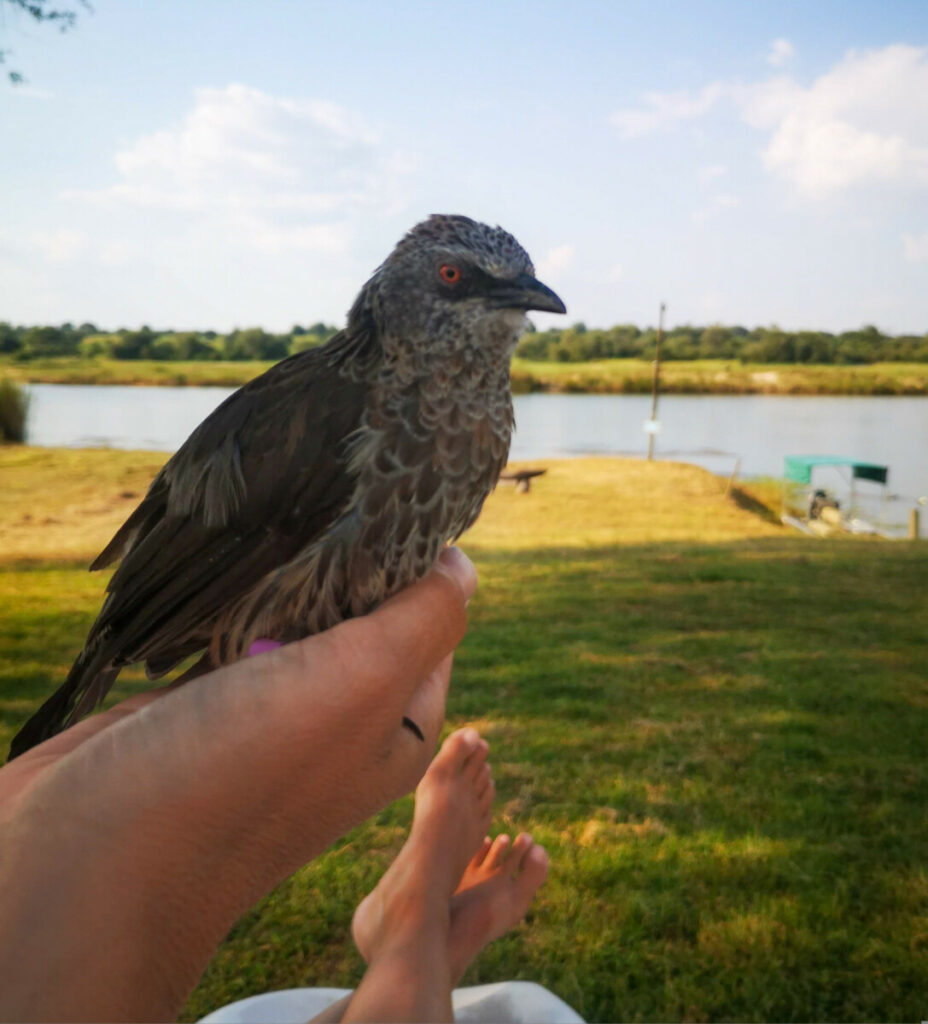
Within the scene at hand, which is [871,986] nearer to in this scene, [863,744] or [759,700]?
[863,744]

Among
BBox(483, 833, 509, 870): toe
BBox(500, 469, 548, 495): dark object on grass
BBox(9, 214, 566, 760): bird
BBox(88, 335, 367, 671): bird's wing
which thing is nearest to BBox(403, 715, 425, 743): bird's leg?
BBox(9, 214, 566, 760): bird

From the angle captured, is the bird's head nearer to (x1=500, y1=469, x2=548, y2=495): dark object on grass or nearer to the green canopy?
(x1=500, y1=469, x2=548, y2=495): dark object on grass

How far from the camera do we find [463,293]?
4.68ft

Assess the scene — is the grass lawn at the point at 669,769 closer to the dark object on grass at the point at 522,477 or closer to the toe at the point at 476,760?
the toe at the point at 476,760

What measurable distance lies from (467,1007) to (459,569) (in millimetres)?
1152

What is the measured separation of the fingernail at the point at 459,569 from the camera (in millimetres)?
1470

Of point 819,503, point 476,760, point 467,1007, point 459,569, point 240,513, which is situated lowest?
point 819,503

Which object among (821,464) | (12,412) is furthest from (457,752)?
(821,464)

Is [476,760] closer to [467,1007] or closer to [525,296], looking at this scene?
[467,1007]

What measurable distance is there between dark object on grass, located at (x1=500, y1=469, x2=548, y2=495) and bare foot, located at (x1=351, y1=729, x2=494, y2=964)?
20.7 ft

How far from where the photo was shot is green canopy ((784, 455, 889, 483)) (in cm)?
1294

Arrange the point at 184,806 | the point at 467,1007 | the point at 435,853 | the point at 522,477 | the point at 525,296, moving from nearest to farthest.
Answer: the point at 184,806 < the point at 525,296 < the point at 467,1007 < the point at 435,853 < the point at 522,477

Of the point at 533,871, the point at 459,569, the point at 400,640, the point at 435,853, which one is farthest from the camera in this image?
the point at 533,871

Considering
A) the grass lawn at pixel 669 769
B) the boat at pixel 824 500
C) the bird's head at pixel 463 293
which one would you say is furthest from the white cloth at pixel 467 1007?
the boat at pixel 824 500
